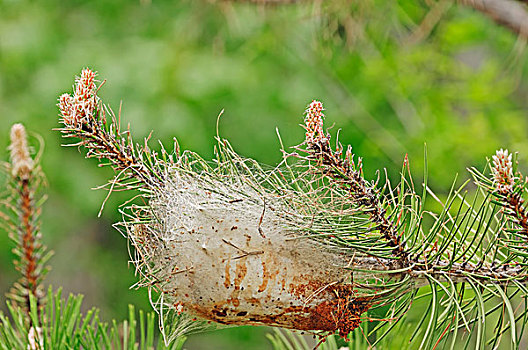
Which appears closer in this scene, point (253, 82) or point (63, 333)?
point (63, 333)

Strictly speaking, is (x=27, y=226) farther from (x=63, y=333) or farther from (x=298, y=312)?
(x=298, y=312)

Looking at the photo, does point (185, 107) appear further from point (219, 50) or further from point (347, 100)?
point (347, 100)

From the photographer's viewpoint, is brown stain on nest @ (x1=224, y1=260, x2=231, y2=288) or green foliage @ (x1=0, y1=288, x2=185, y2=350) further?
green foliage @ (x1=0, y1=288, x2=185, y2=350)

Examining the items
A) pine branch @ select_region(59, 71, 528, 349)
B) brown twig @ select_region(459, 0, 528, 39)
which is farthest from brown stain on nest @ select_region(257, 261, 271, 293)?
brown twig @ select_region(459, 0, 528, 39)

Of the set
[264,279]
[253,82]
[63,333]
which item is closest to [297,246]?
[264,279]

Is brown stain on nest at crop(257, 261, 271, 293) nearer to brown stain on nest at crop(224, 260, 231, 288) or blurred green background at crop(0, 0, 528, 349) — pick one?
brown stain on nest at crop(224, 260, 231, 288)

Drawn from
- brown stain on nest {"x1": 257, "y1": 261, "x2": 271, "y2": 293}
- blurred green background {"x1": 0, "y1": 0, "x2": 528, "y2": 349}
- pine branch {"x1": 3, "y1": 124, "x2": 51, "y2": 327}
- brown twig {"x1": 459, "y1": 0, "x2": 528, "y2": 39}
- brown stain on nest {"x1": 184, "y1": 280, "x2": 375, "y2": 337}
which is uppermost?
blurred green background {"x1": 0, "y1": 0, "x2": 528, "y2": 349}

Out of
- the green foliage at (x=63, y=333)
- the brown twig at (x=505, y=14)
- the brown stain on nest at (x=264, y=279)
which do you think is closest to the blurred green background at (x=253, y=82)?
the brown twig at (x=505, y=14)

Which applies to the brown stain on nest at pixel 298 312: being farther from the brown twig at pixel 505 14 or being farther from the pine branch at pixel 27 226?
the brown twig at pixel 505 14

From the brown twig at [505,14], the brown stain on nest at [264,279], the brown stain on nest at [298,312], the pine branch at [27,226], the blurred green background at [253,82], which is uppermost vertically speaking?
the blurred green background at [253,82]
